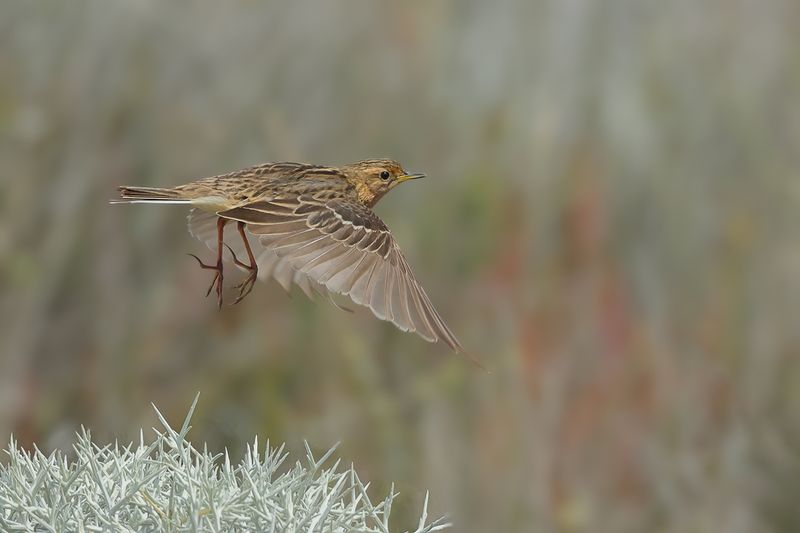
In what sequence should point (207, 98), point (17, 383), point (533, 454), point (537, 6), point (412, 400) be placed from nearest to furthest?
1. point (533, 454)
2. point (412, 400)
3. point (17, 383)
4. point (207, 98)
5. point (537, 6)

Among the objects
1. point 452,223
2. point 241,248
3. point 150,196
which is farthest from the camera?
point 452,223

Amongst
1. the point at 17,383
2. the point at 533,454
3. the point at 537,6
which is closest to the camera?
the point at 533,454

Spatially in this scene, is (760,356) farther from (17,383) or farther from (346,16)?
(17,383)

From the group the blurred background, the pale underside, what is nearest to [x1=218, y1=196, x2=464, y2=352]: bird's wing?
the pale underside

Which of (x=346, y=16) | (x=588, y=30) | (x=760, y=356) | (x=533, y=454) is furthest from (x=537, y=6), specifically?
(x=533, y=454)

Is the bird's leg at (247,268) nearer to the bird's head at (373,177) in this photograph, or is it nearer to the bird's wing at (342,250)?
the bird's wing at (342,250)

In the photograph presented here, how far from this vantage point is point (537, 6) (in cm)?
467

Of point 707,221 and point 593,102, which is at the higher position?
point 593,102

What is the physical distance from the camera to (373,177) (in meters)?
1.53

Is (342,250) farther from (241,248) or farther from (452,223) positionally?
(452,223)

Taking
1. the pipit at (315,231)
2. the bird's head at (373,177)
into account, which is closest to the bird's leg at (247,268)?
the pipit at (315,231)

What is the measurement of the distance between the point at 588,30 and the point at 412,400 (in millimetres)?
1629

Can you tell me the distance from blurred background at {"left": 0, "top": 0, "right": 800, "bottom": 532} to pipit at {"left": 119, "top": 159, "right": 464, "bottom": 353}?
2.12 meters

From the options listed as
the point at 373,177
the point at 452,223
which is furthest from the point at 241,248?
the point at 452,223
